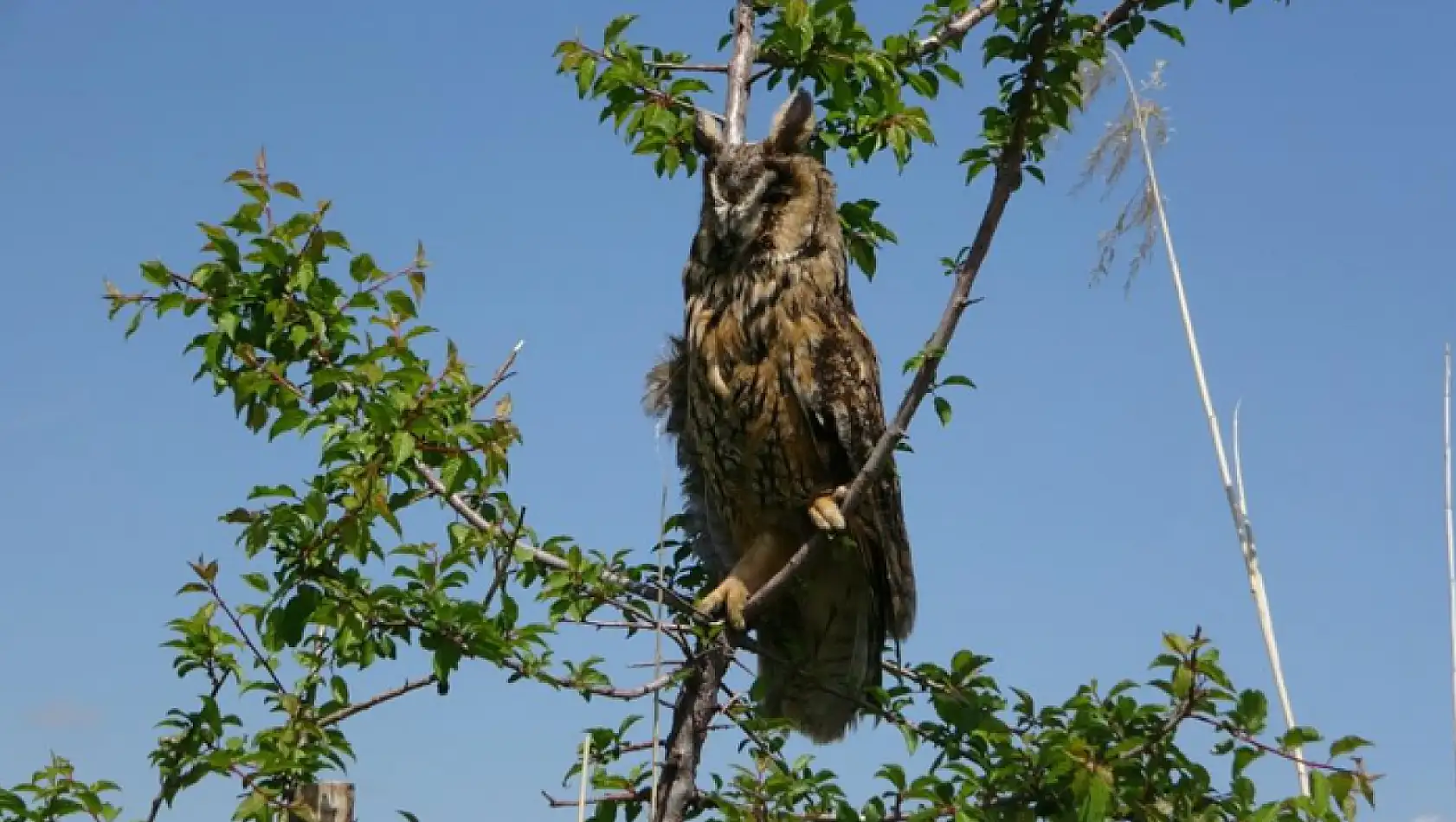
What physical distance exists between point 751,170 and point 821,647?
0.99 m

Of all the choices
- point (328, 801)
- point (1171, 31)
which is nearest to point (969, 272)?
point (1171, 31)

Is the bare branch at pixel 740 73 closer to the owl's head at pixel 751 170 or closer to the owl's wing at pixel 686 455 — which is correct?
the owl's head at pixel 751 170

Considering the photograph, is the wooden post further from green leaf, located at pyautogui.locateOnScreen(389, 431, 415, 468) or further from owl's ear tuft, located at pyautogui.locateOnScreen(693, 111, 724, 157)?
owl's ear tuft, located at pyautogui.locateOnScreen(693, 111, 724, 157)

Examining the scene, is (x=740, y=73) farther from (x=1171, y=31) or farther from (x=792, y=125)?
(x=1171, y=31)

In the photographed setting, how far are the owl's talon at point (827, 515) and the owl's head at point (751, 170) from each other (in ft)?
1.82

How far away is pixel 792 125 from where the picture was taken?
115 inches

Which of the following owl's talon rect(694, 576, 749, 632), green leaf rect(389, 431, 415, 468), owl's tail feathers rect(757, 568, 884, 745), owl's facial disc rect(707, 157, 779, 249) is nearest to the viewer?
green leaf rect(389, 431, 415, 468)

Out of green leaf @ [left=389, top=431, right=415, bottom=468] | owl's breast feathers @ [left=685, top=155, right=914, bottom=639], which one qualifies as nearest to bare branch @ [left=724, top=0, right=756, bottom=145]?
owl's breast feathers @ [left=685, top=155, right=914, bottom=639]

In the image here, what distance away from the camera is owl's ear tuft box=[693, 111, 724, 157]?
285cm

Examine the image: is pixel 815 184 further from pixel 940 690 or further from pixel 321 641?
pixel 321 641

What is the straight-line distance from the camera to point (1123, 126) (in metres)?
3.48

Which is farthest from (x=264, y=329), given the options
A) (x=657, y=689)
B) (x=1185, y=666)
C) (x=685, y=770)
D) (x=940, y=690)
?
(x=1185, y=666)

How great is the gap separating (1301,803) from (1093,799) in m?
0.26

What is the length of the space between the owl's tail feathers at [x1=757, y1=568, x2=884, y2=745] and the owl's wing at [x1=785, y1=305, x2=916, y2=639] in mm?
60
